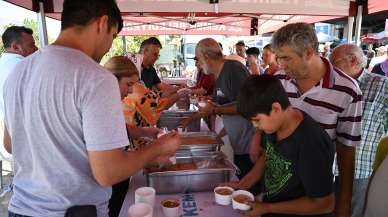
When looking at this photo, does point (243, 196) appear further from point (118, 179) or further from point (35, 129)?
point (35, 129)

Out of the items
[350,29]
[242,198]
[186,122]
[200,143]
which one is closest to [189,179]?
[242,198]

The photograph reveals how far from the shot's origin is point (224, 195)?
127 cm

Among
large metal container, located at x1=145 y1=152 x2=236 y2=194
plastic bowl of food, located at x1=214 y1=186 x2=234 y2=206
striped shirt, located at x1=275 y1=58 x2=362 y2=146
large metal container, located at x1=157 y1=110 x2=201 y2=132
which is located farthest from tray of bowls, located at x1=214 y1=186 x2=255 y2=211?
large metal container, located at x1=157 y1=110 x2=201 y2=132

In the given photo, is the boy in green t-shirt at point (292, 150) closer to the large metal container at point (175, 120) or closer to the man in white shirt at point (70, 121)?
the man in white shirt at point (70, 121)

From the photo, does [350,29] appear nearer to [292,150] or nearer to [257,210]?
[292,150]

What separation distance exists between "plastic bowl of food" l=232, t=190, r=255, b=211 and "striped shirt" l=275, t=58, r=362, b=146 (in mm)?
519

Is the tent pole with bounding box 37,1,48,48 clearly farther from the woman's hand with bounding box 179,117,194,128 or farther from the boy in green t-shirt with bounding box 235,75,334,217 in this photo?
the boy in green t-shirt with bounding box 235,75,334,217

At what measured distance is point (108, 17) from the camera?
3.09ft

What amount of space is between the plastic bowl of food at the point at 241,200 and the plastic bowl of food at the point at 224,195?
0.04 metres

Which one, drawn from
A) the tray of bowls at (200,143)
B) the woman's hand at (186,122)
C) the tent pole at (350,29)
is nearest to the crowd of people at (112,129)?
the tray of bowls at (200,143)

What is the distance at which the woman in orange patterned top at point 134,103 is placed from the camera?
1.80 meters

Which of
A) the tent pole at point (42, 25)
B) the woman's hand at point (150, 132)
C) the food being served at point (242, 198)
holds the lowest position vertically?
the food being served at point (242, 198)

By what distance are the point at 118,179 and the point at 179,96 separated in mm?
2244

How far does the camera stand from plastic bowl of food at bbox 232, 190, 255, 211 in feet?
3.71
